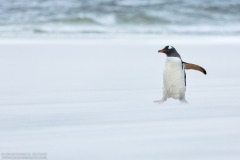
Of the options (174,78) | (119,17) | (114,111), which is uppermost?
(119,17)

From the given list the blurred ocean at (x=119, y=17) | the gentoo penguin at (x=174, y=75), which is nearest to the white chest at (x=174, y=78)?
the gentoo penguin at (x=174, y=75)

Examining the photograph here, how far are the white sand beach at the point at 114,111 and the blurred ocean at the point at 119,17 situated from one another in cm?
421

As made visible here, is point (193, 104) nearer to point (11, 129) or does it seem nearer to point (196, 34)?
point (11, 129)

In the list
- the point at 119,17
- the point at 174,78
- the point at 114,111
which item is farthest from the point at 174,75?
the point at 119,17

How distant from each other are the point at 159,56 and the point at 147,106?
2.72m

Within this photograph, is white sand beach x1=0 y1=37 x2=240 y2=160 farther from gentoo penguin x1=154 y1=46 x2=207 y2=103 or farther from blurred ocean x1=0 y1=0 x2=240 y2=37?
blurred ocean x1=0 y1=0 x2=240 y2=37

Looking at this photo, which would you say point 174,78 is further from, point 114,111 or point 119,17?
point 119,17

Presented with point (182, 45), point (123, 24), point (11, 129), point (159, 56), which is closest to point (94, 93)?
point (11, 129)

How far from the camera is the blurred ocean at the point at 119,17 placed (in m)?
9.26

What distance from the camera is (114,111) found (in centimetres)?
255

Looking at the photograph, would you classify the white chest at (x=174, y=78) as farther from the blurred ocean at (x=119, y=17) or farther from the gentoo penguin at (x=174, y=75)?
the blurred ocean at (x=119, y=17)

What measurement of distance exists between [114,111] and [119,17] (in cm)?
759

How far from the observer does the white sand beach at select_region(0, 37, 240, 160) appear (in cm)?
177

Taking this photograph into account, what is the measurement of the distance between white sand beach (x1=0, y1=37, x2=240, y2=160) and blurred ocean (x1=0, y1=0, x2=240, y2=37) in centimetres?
421
